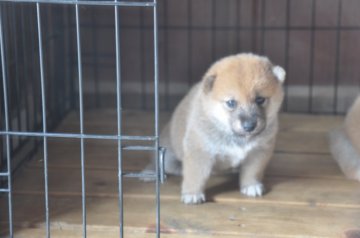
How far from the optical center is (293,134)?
2795mm

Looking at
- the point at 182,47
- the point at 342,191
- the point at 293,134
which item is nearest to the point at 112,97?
the point at 182,47

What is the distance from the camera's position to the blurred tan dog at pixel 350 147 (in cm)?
233

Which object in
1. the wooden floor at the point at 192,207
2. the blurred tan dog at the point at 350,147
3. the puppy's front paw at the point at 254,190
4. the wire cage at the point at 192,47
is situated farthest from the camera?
the wire cage at the point at 192,47

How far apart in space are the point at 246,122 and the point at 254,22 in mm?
1101

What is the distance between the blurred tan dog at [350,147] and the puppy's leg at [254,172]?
0.36m

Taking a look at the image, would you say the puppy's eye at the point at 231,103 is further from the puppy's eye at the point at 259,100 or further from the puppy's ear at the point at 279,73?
A: the puppy's ear at the point at 279,73

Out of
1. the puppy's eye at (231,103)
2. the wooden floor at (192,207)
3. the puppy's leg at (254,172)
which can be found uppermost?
the puppy's eye at (231,103)

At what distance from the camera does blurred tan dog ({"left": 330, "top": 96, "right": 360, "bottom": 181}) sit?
91.9 inches

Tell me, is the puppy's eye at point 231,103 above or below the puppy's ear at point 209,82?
below

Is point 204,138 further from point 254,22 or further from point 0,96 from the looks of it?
point 254,22

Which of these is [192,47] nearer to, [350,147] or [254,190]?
[350,147]

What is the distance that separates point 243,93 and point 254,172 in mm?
333

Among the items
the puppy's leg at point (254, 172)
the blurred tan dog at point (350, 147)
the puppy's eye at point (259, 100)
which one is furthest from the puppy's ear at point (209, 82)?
the blurred tan dog at point (350, 147)

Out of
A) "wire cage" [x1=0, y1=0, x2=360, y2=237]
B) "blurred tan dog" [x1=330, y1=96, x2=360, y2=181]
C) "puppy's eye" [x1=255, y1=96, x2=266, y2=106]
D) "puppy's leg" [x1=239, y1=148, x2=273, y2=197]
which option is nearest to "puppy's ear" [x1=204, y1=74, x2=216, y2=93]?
"puppy's eye" [x1=255, y1=96, x2=266, y2=106]
